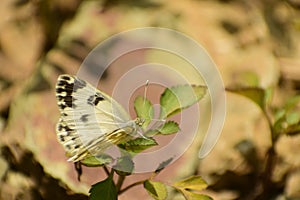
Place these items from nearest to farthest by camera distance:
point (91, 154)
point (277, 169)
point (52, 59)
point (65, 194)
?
1. point (91, 154)
2. point (65, 194)
3. point (277, 169)
4. point (52, 59)

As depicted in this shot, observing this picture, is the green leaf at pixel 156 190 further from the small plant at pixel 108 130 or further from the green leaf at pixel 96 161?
the green leaf at pixel 96 161

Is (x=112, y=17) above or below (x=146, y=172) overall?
above

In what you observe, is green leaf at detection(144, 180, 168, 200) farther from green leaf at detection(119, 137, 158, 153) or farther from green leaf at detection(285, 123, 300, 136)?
green leaf at detection(285, 123, 300, 136)

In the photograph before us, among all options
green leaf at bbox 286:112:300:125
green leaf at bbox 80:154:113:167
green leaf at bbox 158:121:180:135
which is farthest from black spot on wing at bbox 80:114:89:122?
green leaf at bbox 286:112:300:125

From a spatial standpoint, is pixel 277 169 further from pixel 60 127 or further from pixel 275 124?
pixel 60 127

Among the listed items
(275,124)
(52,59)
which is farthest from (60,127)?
(275,124)

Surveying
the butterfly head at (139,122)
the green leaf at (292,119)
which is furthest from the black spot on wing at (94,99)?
the green leaf at (292,119)
